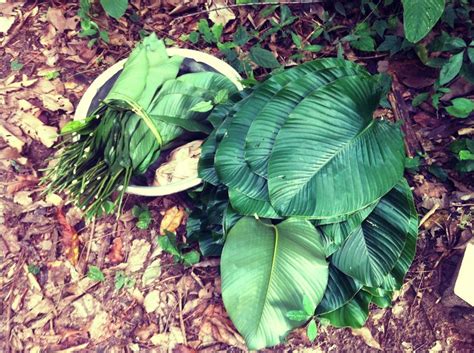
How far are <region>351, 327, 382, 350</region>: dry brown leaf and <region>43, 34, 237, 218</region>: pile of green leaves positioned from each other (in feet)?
2.84

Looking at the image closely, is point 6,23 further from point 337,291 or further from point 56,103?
point 337,291

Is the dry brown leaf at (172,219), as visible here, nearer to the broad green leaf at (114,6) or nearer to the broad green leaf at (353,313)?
the broad green leaf at (353,313)

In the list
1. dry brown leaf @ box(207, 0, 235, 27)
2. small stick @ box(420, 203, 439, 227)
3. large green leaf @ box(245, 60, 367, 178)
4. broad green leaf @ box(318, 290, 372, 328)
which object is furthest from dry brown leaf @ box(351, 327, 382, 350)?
dry brown leaf @ box(207, 0, 235, 27)

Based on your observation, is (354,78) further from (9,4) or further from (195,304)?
(9,4)

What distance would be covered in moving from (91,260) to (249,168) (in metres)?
0.81

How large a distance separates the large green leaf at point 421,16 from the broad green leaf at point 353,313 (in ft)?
2.79

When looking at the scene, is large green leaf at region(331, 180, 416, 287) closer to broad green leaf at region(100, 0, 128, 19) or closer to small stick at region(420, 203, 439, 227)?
small stick at region(420, 203, 439, 227)

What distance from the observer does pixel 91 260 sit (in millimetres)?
1881

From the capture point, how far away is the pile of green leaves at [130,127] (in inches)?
65.6

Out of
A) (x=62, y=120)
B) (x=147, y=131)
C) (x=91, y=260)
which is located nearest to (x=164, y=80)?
(x=147, y=131)

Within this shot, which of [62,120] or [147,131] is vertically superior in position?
[147,131]

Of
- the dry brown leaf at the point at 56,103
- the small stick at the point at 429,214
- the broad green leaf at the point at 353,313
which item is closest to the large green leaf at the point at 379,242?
the broad green leaf at the point at 353,313

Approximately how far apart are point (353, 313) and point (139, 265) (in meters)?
0.80

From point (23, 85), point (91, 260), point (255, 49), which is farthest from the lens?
point (23, 85)
